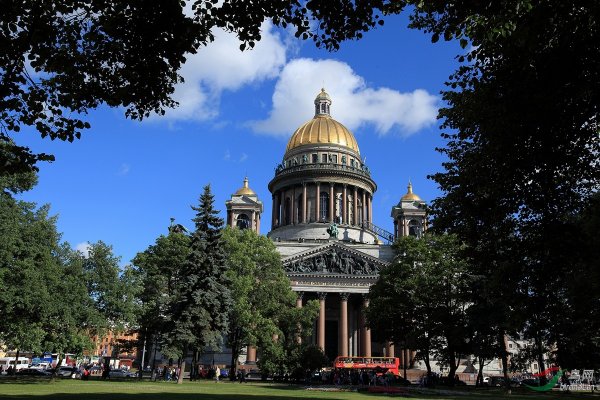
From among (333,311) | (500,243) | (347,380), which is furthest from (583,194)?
(333,311)

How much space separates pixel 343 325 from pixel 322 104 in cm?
4117

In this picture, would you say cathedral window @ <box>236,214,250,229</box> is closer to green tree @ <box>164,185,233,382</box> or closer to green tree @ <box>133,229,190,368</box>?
green tree @ <box>133,229,190,368</box>

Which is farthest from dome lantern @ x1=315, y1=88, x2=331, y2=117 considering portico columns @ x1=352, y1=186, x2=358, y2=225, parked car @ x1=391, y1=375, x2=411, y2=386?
parked car @ x1=391, y1=375, x2=411, y2=386

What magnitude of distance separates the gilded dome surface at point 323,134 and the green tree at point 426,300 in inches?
1680

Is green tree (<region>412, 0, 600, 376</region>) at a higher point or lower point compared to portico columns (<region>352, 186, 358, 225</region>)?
lower

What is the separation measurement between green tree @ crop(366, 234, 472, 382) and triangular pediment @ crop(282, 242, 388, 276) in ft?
71.0

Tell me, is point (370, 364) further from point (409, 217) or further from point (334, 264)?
point (409, 217)

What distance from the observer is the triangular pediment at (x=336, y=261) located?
67562mm

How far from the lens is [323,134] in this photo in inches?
3435

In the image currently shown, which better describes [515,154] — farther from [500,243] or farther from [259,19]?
[259,19]

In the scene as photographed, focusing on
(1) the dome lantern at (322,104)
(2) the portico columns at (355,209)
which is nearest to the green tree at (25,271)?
(2) the portico columns at (355,209)


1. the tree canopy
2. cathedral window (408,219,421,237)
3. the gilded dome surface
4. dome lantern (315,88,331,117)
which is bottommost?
the tree canopy

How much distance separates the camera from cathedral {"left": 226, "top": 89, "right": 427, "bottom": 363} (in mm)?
66938

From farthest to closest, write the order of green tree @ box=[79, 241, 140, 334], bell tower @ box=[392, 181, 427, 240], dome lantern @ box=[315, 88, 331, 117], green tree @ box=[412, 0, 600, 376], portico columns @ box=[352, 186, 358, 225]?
dome lantern @ box=[315, 88, 331, 117] < portico columns @ box=[352, 186, 358, 225] < bell tower @ box=[392, 181, 427, 240] < green tree @ box=[79, 241, 140, 334] < green tree @ box=[412, 0, 600, 376]
